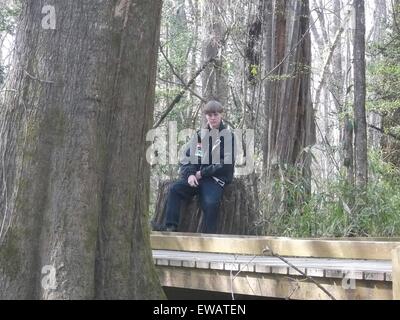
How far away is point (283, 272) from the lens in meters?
4.54

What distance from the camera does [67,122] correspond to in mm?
4176

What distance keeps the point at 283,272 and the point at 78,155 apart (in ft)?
4.91

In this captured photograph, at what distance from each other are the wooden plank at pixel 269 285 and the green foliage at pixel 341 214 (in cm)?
254

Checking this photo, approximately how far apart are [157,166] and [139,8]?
984 cm

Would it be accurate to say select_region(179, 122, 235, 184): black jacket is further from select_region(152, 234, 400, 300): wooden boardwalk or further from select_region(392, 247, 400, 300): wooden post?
select_region(392, 247, 400, 300): wooden post

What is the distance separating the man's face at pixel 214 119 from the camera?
24.6 feet

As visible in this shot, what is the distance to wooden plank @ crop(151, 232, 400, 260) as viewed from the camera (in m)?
5.33

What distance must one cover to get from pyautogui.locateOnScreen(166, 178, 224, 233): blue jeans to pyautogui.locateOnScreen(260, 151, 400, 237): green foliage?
827 millimetres

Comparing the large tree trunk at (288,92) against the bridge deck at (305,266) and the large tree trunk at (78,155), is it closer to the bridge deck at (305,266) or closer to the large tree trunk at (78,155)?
the bridge deck at (305,266)

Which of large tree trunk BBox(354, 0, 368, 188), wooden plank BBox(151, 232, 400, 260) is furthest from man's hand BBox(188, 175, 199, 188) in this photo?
large tree trunk BBox(354, 0, 368, 188)

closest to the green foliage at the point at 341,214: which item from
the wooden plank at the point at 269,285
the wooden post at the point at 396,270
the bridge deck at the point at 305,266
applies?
the bridge deck at the point at 305,266

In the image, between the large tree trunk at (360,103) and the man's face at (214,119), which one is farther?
the large tree trunk at (360,103)
